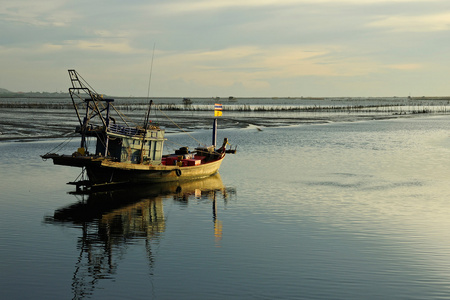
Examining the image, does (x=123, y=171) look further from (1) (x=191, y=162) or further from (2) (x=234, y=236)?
(2) (x=234, y=236)

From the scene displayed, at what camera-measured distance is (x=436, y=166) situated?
172 feet

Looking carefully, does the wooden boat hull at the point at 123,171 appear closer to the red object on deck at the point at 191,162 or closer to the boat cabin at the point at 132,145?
the red object on deck at the point at 191,162

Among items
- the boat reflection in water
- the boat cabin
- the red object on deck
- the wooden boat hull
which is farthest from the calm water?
the boat cabin

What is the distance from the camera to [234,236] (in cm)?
2647

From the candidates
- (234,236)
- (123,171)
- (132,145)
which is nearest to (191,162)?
(132,145)

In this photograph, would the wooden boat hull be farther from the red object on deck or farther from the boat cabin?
the boat cabin

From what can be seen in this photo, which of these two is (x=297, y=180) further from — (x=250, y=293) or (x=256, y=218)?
(x=250, y=293)

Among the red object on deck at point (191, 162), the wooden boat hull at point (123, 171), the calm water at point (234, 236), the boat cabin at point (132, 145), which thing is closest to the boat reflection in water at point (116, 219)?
the calm water at point (234, 236)

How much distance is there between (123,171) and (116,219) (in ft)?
31.7

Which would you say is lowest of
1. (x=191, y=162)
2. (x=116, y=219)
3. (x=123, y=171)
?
(x=116, y=219)

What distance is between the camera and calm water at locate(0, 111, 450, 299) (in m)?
19.6

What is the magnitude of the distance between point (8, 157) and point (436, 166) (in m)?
41.6

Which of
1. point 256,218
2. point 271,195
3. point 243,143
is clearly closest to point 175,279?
point 256,218

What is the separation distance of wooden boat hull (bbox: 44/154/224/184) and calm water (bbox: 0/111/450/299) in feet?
4.38
